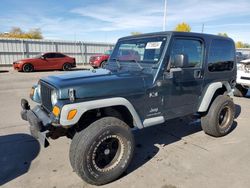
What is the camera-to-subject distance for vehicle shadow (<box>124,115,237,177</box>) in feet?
11.8

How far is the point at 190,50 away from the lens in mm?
3895

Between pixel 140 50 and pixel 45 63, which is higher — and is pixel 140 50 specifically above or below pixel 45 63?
above

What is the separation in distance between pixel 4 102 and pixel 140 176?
5852 mm

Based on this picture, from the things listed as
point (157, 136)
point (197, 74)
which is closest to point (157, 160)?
point (157, 136)

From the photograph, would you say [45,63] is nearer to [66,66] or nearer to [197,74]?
[66,66]

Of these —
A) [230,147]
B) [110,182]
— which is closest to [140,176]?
[110,182]

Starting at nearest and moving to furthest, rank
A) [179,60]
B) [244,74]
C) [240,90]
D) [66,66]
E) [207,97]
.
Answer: [179,60], [207,97], [244,74], [240,90], [66,66]

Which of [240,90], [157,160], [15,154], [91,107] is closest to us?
[91,107]

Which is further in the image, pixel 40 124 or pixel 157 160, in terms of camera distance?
pixel 157 160

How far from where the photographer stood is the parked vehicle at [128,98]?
2.74 m

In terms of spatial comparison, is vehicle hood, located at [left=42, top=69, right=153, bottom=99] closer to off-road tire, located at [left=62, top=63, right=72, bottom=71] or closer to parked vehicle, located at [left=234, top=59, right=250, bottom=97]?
parked vehicle, located at [left=234, top=59, right=250, bottom=97]

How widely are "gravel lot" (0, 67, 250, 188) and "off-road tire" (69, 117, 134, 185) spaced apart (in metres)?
0.19

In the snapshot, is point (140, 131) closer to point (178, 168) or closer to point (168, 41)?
point (178, 168)

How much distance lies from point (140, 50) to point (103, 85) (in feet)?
4.45
